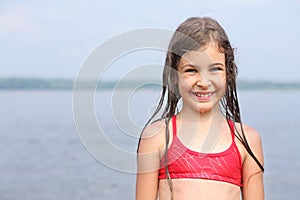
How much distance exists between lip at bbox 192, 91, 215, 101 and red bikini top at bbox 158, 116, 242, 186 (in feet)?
0.53

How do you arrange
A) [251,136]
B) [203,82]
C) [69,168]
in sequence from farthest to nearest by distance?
[69,168] → [251,136] → [203,82]

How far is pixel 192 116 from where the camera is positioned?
262cm

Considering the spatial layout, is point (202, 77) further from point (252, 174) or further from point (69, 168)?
point (69, 168)

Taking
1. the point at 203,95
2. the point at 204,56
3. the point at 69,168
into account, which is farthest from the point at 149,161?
the point at 69,168

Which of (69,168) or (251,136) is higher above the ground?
(251,136)

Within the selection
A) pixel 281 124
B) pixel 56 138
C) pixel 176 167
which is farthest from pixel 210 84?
pixel 281 124

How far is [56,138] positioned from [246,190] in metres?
10.3

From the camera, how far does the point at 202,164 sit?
8.43ft

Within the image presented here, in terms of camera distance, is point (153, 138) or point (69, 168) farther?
point (69, 168)

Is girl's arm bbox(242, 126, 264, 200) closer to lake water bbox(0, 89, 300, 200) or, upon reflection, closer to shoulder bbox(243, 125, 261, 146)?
shoulder bbox(243, 125, 261, 146)

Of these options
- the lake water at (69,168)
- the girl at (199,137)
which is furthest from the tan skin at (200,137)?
the lake water at (69,168)

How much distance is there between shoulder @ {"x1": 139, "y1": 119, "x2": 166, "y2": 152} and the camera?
8.50ft

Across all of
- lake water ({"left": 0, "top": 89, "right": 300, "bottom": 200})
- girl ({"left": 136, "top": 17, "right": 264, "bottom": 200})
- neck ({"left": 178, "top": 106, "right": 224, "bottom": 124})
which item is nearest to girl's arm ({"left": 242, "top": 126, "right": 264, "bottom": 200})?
girl ({"left": 136, "top": 17, "right": 264, "bottom": 200})

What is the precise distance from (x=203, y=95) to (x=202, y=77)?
0.20 ft
